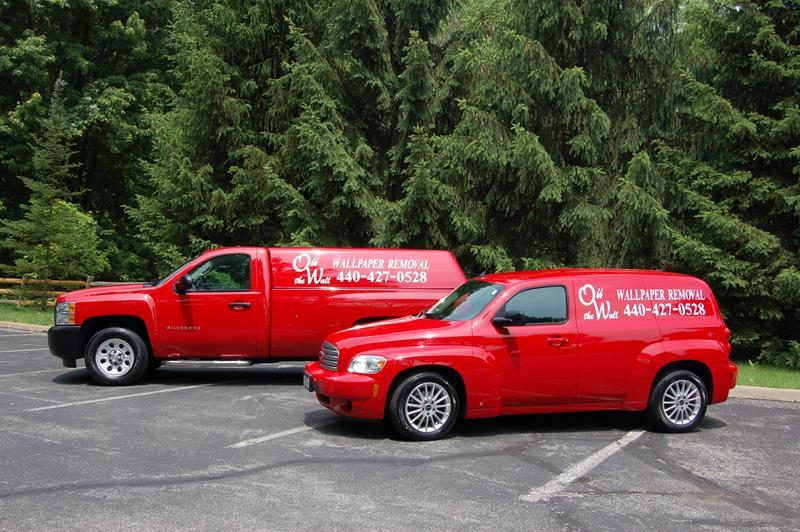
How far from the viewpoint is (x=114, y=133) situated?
103 ft

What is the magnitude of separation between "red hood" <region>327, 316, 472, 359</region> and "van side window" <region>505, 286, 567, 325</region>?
601 millimetres

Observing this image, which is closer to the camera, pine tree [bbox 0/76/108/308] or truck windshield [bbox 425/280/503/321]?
truck windshield [bbox 425/280/503/321]

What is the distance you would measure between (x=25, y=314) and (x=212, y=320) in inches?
532

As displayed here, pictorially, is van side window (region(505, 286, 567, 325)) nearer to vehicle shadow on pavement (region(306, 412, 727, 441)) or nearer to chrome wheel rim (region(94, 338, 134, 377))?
vehicle shadow on pavement (region(306, 412, 727, 441))

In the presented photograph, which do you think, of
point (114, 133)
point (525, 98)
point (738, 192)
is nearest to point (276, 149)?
point (525, 98)

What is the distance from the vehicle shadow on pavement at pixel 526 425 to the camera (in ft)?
24.4

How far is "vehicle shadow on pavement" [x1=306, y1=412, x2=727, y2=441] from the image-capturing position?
7441 millimetres

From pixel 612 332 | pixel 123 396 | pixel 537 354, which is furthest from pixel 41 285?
pixel 612 332

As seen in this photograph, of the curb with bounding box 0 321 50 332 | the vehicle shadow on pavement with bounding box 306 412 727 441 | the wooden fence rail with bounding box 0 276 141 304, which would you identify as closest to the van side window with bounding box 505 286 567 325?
the vehicle shadow on pavement with bounding box 306 412 727 441

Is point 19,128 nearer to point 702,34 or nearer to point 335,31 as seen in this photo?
point 335,31

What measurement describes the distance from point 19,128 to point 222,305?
76.3 ft

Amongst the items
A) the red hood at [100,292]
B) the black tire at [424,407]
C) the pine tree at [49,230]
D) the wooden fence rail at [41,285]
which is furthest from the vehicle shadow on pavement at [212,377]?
the pine tree at [49,230]

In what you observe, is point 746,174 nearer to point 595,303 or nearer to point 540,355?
point 595,303

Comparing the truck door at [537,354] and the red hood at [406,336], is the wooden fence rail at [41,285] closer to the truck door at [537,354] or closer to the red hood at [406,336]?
the red hood at [406,336]
